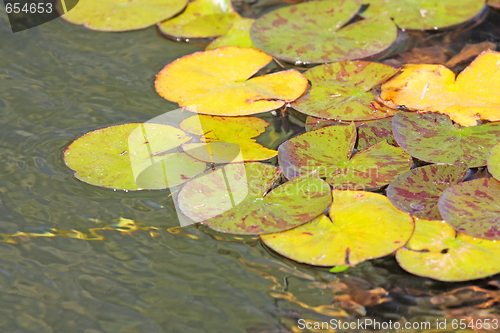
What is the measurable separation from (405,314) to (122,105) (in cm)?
121

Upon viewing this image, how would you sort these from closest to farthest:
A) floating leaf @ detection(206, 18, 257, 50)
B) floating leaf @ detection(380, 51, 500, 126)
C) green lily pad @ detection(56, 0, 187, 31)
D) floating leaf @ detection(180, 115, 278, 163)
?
floating leaf @ detection(180, 115, 278, 163), floating leaf @ detection(380, 51, 500, 126), floating leaf @ detection(206, 18, 257, 50), green lily pad @ detection(56, 0, 187, 31)

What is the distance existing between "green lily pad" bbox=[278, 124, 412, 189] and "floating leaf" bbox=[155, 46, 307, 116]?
9.2 inches

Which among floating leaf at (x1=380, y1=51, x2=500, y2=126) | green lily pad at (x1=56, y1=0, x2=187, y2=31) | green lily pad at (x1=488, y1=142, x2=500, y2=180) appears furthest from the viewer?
green lily pad at (x1=56, y1=0, x2=187, y2=31)

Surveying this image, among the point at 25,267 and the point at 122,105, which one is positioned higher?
the point at 122,105

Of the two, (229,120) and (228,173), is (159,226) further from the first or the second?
(229,120)

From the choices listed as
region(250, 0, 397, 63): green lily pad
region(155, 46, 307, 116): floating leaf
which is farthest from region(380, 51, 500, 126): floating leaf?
region(155, 46, 307, 116): floating leaf

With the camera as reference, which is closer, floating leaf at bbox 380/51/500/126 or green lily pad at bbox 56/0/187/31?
floating leaf at bbox 380/51/500/126

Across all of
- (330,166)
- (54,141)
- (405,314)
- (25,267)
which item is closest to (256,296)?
(405,314)

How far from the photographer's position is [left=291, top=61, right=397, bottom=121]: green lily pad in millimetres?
1718

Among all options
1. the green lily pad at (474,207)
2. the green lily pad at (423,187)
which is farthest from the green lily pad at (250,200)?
the green lily pad at (474,207)

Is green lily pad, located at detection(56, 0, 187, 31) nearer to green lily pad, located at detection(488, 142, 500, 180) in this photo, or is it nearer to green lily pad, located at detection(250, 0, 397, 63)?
green lily pad, located at detection(250, 0, 397, 63)

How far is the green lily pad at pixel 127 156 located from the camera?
1.51 m

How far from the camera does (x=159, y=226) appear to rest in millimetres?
1429

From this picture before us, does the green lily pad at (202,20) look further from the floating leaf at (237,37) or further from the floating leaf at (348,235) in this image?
the floating leaf at (348,235)
